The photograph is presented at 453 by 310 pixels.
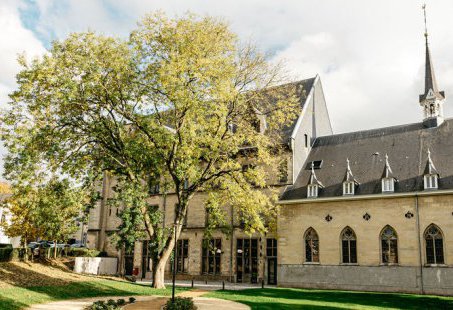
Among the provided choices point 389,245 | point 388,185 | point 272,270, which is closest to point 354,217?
point 389,245

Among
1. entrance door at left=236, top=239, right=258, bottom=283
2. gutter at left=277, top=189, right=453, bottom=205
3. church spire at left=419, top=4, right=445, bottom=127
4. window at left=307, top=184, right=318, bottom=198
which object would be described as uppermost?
church spire at left=419, top=4, right=445, bottom=127

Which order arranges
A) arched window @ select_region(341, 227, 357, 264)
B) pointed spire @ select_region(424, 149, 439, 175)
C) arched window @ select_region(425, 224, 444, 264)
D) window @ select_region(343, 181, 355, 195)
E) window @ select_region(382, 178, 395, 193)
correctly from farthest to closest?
window @ select_region(343, 181, 355, 195) < arched window @ select_region(341, 227, 357, 264) < window @ select_region(382, 178, 395, 193) < pointed spire @ select_region(424, 149, 439, 175) < arched window @ select_region(425, 224, 444, 264)

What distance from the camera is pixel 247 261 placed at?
3291cm

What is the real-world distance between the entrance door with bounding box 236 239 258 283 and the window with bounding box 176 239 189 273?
16.8 feet

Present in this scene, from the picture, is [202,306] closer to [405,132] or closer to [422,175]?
[422,175]

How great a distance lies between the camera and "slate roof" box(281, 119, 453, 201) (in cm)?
2730

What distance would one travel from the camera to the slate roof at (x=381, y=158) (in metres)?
27.3

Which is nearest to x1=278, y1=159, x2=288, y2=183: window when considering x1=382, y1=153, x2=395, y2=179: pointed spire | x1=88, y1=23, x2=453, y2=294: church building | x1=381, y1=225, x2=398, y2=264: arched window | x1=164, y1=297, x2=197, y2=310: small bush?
x1=88, y1=23, x2=453, y2=294: church building

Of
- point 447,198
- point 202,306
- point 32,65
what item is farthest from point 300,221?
point 32,65

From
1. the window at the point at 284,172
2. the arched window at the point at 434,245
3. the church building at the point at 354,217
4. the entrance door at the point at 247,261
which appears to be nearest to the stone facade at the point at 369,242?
the church building at the point at 354,217

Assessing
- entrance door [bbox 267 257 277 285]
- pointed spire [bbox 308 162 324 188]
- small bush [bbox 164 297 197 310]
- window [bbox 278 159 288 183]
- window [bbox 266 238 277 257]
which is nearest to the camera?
small bush [bbox 164 297 197 310]

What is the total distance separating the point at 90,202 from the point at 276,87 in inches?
525

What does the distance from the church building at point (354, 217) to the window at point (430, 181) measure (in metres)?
0.06

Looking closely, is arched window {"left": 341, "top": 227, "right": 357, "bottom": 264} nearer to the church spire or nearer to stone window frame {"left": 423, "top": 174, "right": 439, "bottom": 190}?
stone window frame {"left": 423, "top": 174, "right": 439, "bottom": 190}
